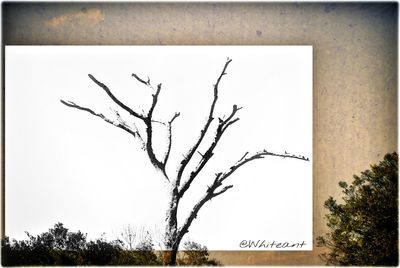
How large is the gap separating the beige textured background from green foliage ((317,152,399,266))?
0.05 metres

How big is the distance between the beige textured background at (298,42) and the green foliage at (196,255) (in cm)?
4

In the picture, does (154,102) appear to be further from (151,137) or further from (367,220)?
(367,220)

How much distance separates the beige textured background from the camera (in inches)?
76.6

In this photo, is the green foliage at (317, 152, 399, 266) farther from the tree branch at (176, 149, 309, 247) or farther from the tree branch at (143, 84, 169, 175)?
the tree branch at (143, 84, 169, 175)

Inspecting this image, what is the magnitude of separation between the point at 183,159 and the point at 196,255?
424 millimetres

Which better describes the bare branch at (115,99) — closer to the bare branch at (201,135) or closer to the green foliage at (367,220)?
the bare branch at (201,135)

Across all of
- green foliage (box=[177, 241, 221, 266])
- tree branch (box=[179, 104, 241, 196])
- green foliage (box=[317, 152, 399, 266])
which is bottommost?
green foliage (box=[177, 241, 221, 266])

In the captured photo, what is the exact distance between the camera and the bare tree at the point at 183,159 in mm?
1938

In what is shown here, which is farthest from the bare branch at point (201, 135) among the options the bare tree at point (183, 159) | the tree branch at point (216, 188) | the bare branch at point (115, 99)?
the bare branch at point (115, 99)

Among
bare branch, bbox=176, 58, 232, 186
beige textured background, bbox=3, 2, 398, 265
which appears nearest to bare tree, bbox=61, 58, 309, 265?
bare branch, bbox=176, 58, 232, 186

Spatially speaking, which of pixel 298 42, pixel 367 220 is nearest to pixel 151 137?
pixel 298 42

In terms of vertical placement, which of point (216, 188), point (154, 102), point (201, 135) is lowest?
point (216, 188)

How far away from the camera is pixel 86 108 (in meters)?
1.94

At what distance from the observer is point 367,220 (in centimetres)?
191
